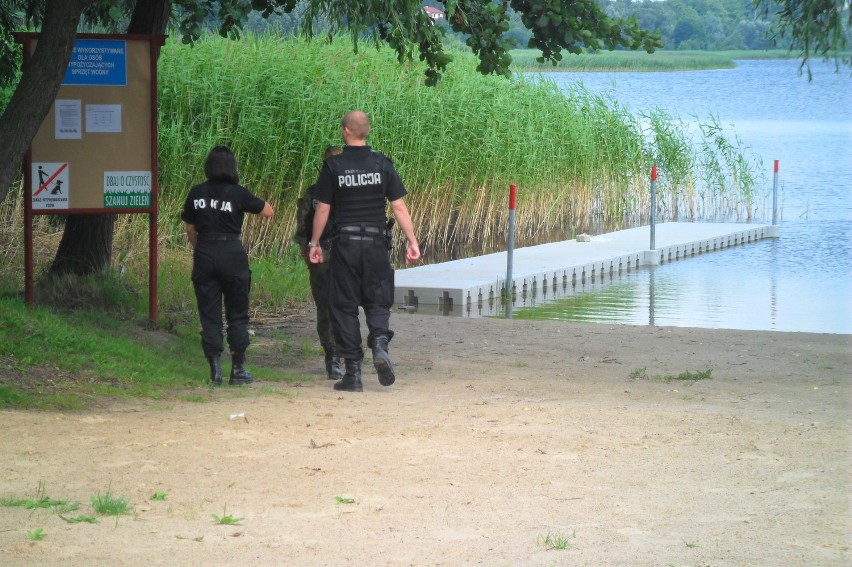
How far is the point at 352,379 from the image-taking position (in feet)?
25.6

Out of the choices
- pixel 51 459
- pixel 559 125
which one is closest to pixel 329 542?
pixel 51 459

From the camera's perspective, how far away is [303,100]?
1630 cm

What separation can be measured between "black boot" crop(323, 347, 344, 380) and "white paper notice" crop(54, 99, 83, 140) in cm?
250

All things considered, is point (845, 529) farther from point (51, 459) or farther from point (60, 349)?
point (60, 349)

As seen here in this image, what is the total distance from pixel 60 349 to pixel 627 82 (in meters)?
57.1

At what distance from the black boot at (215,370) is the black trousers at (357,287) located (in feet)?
2.63

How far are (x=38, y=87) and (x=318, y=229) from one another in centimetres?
215

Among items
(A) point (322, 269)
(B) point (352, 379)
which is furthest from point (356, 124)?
(B) point (352, 379)

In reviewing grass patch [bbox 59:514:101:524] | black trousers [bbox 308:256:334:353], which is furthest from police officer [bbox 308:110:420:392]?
grass patch [bbox 59:514:101:524]

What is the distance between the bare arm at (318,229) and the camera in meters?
7.57

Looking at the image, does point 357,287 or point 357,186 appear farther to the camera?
point 357,287

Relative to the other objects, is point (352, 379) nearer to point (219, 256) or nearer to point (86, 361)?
point (219, 256)

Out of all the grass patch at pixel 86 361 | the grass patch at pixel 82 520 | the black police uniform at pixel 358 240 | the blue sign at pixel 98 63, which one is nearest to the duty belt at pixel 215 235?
the black police uniform at pixel 358 240

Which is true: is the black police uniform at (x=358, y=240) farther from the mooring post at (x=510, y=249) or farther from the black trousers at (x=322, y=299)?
the mooring post at (x=510, y=249)
